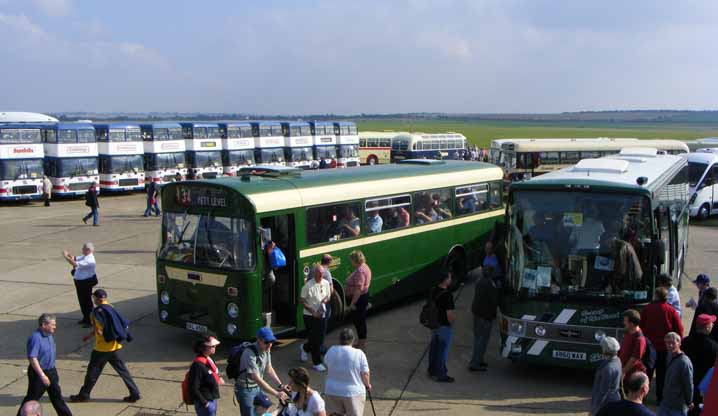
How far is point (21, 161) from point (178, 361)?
27.5 m

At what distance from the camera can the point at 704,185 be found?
99.6ft

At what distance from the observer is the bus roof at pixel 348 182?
1134 cm

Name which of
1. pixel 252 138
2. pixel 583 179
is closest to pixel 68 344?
pixel 583 179

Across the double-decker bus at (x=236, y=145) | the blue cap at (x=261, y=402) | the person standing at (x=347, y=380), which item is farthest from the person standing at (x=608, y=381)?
the double-decker bus at (x=236, y=145)

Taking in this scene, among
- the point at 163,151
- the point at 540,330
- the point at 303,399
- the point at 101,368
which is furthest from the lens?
the point at 163,151

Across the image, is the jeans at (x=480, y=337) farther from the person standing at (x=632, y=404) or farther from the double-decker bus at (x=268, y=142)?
the double-decker bus at (x=268, y=142)

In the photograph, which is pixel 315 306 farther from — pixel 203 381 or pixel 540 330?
pixel 540 330

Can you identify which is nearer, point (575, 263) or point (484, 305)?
point (575, 263)

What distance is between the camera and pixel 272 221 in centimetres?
1181

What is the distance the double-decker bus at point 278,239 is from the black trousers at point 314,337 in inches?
33.5

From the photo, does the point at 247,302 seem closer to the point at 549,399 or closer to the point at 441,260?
the point at 549,399

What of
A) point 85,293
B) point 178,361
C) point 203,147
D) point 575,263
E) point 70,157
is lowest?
point 178,361

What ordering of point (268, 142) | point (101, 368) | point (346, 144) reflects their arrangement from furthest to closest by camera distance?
point (346, 144), point (268, 142), point (101, 368)

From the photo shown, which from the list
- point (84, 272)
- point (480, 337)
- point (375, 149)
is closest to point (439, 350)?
point (480, 337)
